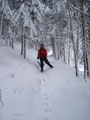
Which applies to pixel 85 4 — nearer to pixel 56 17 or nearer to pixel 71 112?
pixel 56 17

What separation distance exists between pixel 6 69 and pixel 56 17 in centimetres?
991

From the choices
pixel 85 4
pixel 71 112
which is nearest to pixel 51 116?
pixel 71 112

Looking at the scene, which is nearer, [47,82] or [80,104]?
[80,104]

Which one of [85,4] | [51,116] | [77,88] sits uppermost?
[85,4]

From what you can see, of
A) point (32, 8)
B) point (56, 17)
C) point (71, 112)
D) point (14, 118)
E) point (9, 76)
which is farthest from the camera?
point (56, 17)

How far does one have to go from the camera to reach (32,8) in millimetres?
10477

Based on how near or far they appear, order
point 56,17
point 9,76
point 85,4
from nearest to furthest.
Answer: point 9,76 → point 85,4 → point 56,17

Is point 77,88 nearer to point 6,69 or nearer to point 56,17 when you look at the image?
point 6,69

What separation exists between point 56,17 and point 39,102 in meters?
11.6

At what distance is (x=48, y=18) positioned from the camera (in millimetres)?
14016

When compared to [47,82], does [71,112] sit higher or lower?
lower

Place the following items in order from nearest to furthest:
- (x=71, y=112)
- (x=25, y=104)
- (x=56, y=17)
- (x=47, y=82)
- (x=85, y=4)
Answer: (x=71, y=112) → (x=25, y=104) → (x=47, y=82) → (x=85, y=4) → (x=56, y=17)

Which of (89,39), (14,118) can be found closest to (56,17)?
(89,39)

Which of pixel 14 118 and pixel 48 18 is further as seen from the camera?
pixel 48 18
